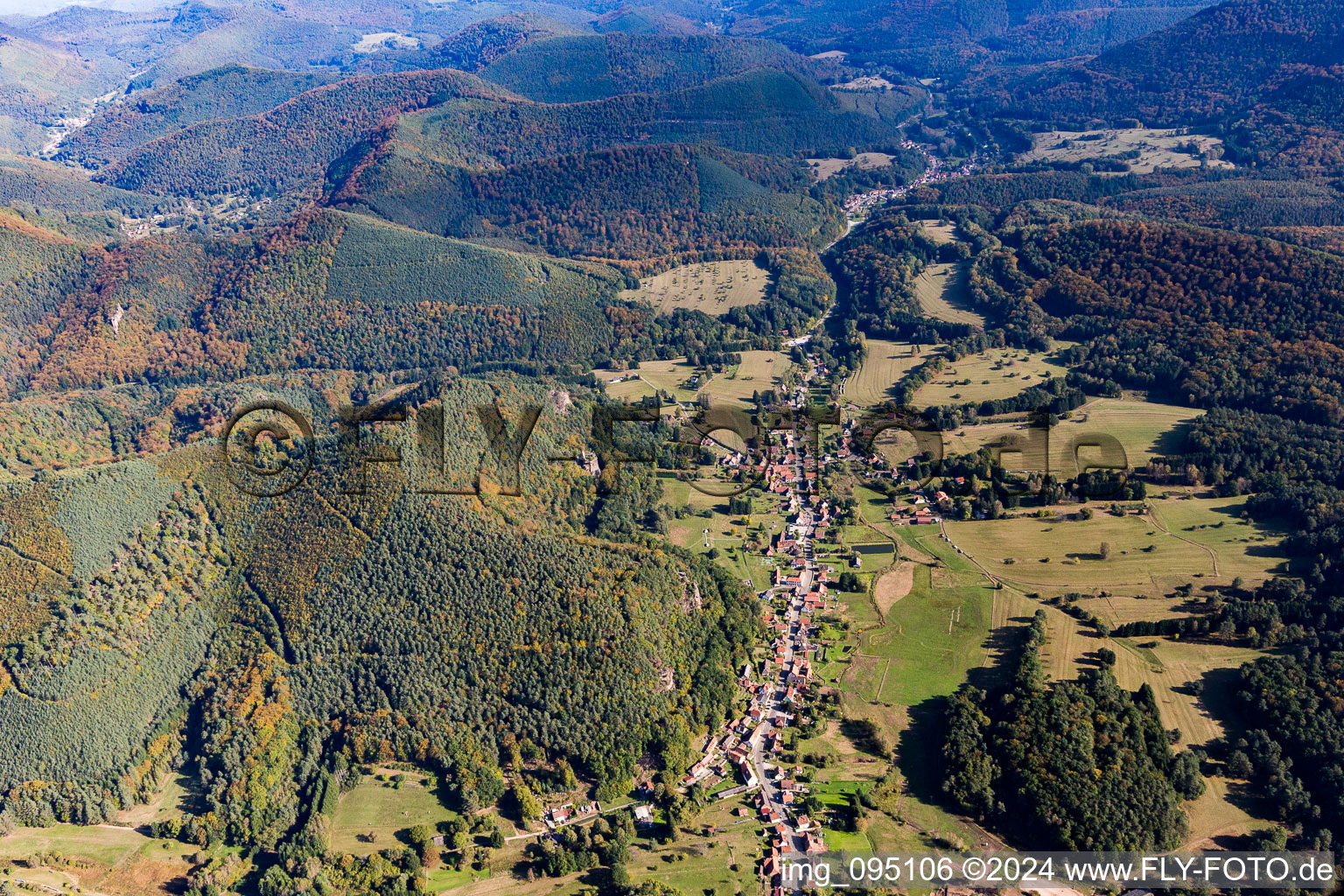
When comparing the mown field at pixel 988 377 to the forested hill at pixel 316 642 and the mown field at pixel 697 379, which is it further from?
the forested hill at pixel 316 642

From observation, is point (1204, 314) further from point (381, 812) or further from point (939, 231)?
→ point (381, 812)

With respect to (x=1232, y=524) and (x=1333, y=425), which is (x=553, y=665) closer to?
(x=1232, y=524)

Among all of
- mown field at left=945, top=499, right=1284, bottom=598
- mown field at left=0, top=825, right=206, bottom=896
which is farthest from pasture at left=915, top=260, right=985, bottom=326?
mown field at left=0, top=825, right=206, bottom=896

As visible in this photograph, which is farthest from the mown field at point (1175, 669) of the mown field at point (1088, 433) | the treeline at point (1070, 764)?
the mown field at point (1088, 433)

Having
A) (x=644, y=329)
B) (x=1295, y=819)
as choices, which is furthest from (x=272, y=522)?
(x=1295, y=819)

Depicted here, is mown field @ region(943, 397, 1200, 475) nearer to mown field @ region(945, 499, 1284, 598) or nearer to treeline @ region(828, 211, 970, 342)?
mown field @ region(945, 499, 1284, 598)

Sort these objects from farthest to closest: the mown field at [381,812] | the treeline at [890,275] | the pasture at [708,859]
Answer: the treeline at [890,275]
the mown field at [381,812]
the pasture at [708,859]

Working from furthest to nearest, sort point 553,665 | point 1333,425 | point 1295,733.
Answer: point 1333,425
point 553,665
point 1295,733
